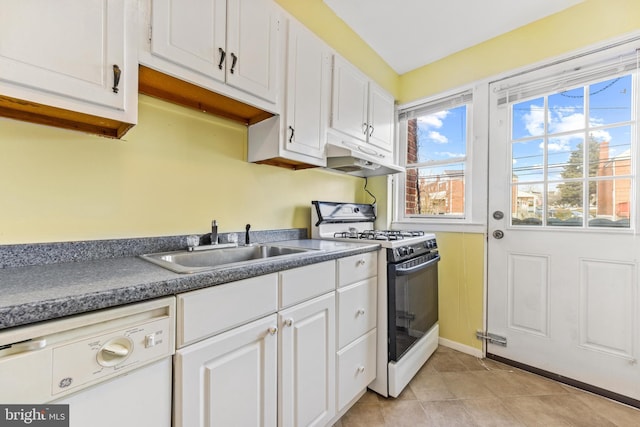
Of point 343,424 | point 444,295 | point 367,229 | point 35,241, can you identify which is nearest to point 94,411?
point 35,241

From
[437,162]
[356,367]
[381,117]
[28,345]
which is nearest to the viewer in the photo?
[28,345]

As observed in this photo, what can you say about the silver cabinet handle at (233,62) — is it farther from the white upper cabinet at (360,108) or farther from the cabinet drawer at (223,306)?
the cabinet drawer at (223,306)

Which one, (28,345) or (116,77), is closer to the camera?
(28,345)

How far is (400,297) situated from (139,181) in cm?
157

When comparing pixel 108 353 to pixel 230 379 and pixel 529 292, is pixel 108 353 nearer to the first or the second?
pixel 230 379

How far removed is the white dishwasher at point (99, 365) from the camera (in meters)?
0.55

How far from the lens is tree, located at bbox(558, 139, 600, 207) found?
178cm

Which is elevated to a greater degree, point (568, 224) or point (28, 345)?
point (568, 224)

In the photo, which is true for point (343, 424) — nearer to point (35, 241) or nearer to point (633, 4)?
point (35, 241)

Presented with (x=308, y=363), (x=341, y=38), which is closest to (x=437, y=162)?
(x=341, y=38)

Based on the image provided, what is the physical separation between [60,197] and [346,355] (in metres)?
1.48

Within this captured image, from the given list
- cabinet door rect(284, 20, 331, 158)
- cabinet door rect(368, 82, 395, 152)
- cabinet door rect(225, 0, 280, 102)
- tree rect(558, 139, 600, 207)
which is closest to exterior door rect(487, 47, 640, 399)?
tree rect(558, 139, 600, 207)

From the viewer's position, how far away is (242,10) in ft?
4.20

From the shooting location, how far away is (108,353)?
66cm
